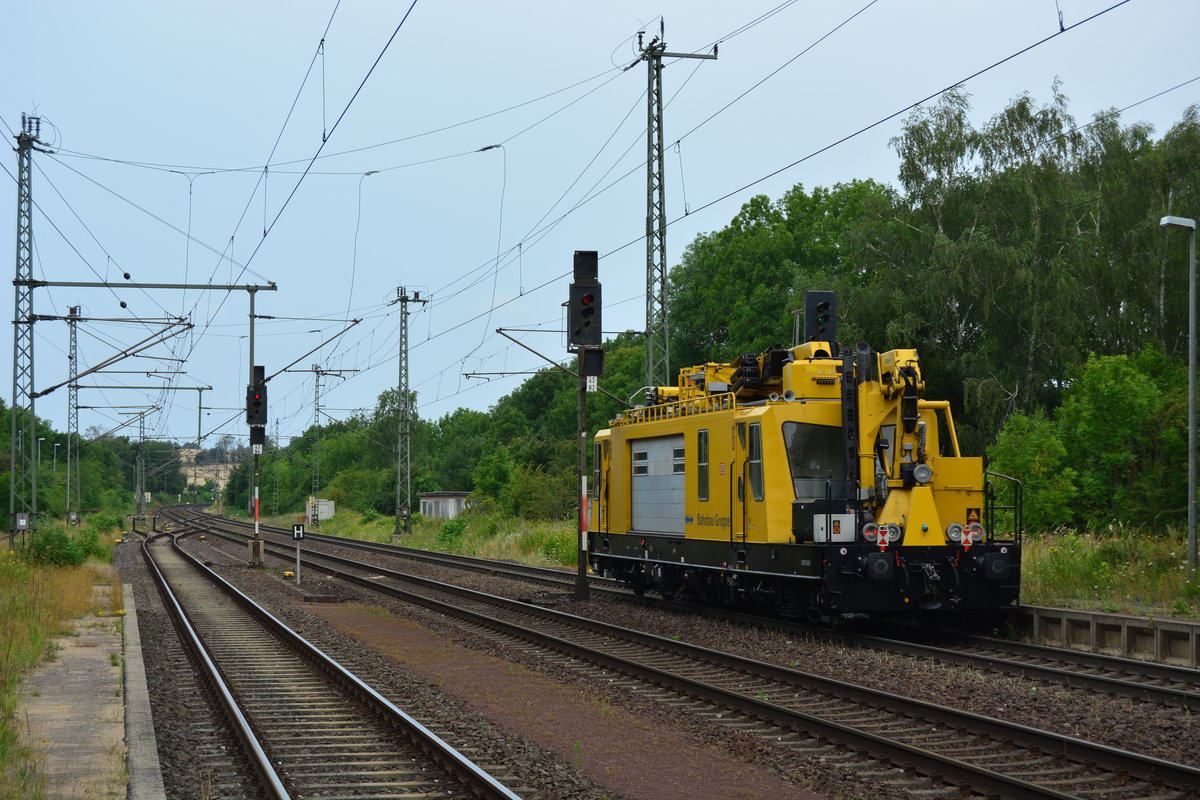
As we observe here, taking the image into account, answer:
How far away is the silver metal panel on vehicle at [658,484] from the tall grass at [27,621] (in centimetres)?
970

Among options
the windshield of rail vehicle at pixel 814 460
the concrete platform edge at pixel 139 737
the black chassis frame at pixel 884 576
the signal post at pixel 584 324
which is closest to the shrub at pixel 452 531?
the signal post at pixel 584 324

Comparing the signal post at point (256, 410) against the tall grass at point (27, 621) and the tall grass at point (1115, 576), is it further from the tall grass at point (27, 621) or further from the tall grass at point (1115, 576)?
the tall grass at point (1115, 576)

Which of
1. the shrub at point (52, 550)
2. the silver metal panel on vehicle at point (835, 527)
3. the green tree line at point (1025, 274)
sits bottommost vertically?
the shrub at point (52, 550)

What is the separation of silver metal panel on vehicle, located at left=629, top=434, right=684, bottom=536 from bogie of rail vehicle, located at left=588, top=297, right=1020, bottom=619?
256mm

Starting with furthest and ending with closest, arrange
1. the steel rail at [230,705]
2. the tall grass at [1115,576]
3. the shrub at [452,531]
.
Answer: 1. the shrub at [452,531]
2. the tall grass at [1115,576]
3. the steel rail at [230,705]

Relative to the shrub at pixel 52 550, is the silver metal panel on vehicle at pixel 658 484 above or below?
above

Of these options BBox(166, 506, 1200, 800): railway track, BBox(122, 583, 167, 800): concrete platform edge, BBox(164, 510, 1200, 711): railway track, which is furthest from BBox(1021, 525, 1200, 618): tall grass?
BBox(122, 583, 167, 800): concrete platform edge

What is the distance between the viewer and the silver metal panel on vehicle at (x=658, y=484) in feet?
66.2

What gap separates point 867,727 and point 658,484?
10781 mm

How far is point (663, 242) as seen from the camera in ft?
96.4

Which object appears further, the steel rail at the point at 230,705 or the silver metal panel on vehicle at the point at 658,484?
the silver metal panel on vehicle at the point at 658,484

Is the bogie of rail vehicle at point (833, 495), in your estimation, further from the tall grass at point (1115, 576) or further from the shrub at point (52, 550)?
the shrub at point (52, 550)

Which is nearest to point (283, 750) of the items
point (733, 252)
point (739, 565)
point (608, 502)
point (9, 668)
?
point (9, 668)

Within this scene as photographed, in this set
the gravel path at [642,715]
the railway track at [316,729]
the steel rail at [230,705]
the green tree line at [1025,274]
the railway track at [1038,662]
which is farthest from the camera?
the green tree line at [1025,274]
